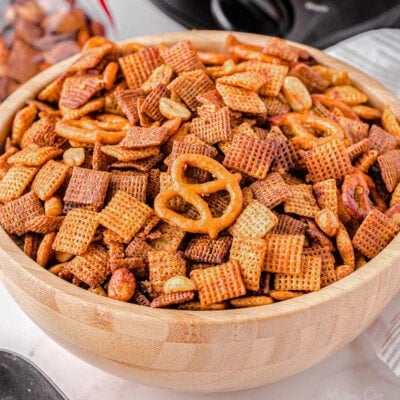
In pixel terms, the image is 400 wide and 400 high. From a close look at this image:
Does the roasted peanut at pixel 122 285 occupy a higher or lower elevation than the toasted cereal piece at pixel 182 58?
lower

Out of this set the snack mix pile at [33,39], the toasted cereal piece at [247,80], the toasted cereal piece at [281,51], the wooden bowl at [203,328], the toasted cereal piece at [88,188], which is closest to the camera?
the wooden bowl at [203,328]

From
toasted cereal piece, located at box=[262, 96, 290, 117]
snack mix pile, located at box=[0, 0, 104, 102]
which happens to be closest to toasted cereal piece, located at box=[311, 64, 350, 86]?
toasted cereal piece, located at box=[262, 96, 290, 117]

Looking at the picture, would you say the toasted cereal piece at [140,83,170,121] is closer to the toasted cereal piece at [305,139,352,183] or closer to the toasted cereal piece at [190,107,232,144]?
the toasted cereal piece at [190,107,232,144]

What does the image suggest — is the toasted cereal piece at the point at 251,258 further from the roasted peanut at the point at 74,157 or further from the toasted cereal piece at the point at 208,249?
the roasted peanut at the point at 74,157

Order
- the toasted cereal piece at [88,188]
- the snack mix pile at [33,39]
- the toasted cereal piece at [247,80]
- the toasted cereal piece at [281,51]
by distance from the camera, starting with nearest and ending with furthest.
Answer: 1. the toasted cereal piece at [88,188]
2. the toasted cereal piece at [247,80]
3. the toasted cereal piece at [281,51]
4. the snack mix pile at [33,39]

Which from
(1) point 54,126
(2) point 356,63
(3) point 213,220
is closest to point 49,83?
(1) point 54,126

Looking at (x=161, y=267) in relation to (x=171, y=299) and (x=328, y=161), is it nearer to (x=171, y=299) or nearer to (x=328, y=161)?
(x=171, y=299)

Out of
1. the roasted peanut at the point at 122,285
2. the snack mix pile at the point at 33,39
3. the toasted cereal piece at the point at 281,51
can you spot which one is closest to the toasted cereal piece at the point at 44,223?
the roasted peanut at the point at 122,285
